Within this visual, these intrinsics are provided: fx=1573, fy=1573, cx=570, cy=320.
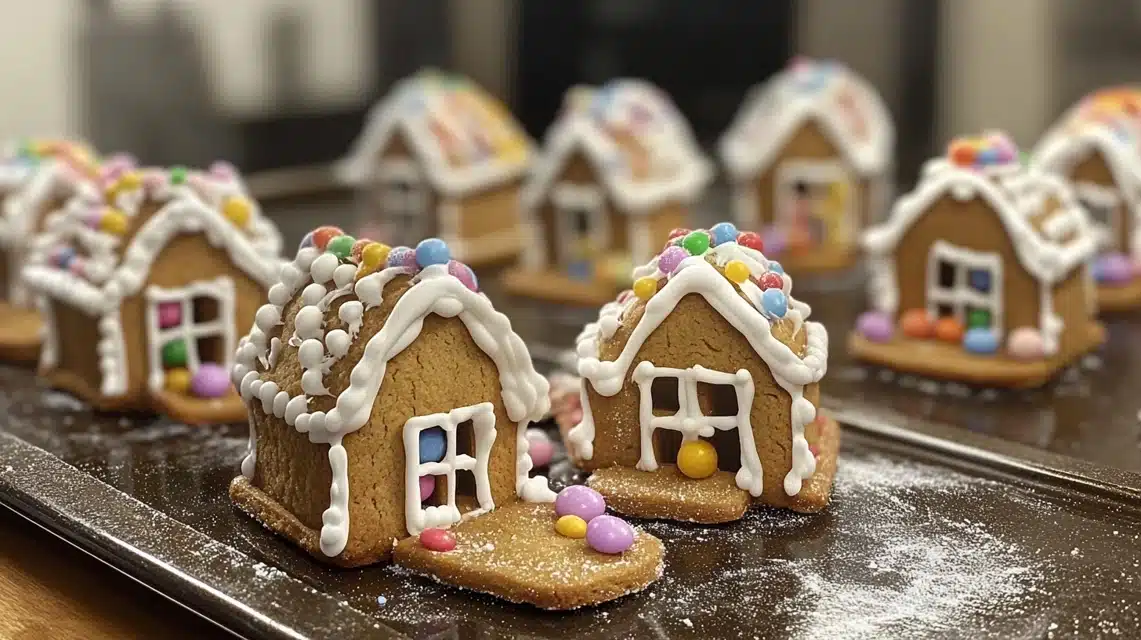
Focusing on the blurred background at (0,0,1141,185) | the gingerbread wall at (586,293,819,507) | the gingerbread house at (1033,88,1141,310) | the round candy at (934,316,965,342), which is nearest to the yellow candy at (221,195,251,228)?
the gingerbread wall at (586,293,819,507)

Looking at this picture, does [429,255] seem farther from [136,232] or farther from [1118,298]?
[1118,298]

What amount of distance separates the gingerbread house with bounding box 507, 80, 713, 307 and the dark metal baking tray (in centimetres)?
274

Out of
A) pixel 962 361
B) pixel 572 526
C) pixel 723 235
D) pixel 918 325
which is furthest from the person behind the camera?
pixel 918 325

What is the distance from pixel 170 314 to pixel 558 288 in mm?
2612

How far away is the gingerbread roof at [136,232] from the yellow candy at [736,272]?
6.50 ft

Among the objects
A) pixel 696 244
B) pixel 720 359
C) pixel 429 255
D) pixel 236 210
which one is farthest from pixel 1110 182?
pixel 429 255

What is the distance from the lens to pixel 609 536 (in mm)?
4344

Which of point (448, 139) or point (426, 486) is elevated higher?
point (448, 139)

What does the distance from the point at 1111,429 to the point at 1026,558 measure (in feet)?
4.76

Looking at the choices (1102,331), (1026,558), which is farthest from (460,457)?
(1102,331)

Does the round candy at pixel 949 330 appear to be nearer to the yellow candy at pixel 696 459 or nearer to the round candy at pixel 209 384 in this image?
the yellow candy at pixel 696 459

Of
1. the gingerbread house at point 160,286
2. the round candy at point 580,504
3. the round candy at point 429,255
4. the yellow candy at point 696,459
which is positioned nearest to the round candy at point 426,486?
the round candy at point 580,504

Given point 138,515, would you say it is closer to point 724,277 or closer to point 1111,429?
point 724,277

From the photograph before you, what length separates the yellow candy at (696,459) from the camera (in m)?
4.90
